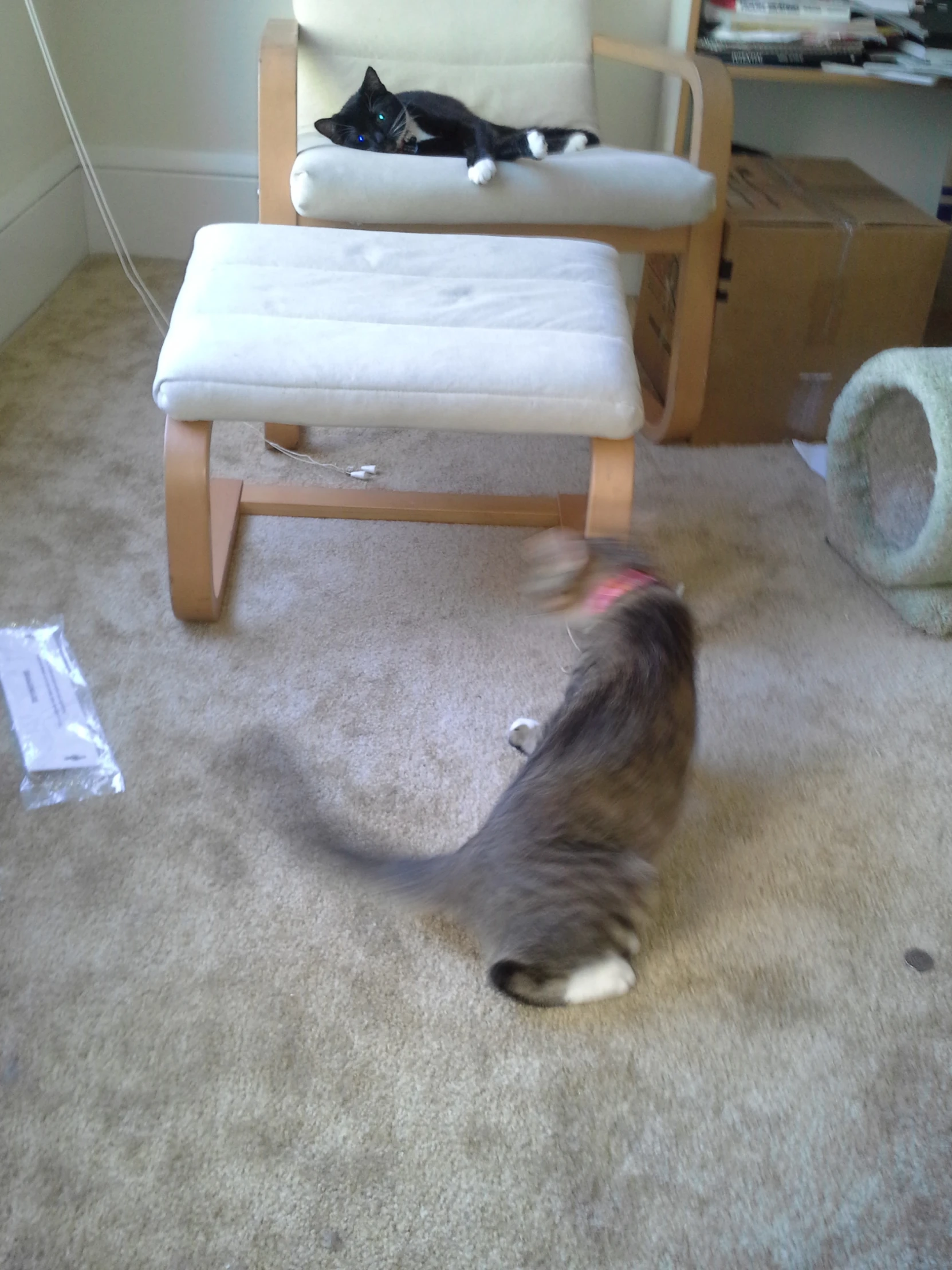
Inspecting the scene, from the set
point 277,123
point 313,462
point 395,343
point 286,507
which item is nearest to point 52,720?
point 286,507

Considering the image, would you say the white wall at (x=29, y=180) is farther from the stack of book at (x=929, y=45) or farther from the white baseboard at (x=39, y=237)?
the stack of book at (x=929, y=45)

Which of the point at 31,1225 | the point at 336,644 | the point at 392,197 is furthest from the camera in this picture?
the point at 392,197

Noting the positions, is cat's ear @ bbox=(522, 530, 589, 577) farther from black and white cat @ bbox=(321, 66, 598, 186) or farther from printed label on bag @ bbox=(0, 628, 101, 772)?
black and white cat @ bbox=(321, 66, 598, 186)

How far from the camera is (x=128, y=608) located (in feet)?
4.75

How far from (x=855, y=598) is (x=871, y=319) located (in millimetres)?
635

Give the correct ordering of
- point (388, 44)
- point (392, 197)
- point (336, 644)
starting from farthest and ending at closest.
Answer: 1. point (388, 44)
2. point (392, 197)
3. point (336, 644)

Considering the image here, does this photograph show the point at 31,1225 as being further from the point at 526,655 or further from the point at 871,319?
the point at 871,319

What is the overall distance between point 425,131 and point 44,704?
124 centimetres

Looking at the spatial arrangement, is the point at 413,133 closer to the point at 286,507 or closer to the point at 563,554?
the point at 286,507

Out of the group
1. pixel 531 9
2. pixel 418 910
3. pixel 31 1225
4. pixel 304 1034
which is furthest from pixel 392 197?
pixel 31 1225

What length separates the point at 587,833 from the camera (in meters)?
0.96

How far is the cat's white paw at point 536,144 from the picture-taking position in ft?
5.56

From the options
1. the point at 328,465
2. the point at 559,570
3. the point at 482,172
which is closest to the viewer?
the point at 559,570

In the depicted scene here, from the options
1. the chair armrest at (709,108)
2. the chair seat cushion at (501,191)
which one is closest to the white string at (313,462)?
the chair seat cushion at (501,191)
